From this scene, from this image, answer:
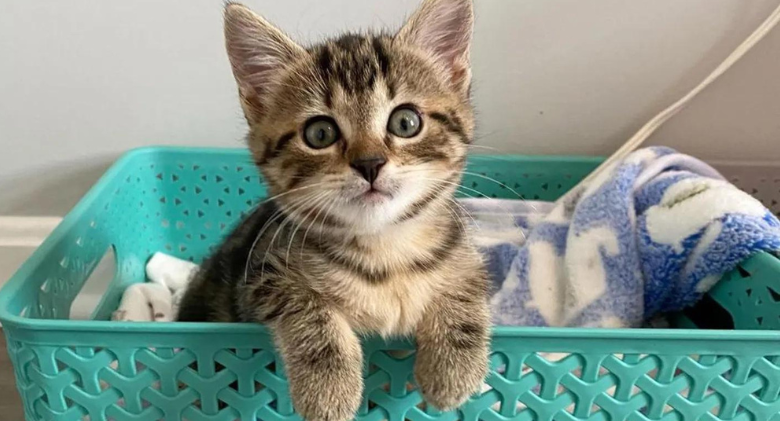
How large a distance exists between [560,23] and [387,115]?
72 cm

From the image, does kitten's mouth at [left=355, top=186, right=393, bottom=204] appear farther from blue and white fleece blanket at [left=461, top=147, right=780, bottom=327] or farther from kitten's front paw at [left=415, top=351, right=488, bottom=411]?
blue and white fleece blanket at [left=461, top=147, right=780, bottom=327]

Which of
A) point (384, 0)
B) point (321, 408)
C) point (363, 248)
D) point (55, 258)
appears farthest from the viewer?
point (384, 0)

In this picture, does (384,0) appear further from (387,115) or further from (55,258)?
(55,258)

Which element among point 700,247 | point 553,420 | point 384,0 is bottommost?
point 553,420

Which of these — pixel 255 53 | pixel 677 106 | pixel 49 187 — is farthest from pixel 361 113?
pixel 49 187

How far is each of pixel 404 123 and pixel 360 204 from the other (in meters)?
0.12

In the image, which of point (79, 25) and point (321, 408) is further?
point (79, 25)

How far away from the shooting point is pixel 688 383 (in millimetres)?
812

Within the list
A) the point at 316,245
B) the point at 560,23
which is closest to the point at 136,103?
the point at 316,245

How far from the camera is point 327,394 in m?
0.75

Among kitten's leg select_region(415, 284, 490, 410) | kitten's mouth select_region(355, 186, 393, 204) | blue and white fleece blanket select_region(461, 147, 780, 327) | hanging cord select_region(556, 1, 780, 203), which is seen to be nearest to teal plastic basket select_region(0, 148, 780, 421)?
kitten's leg select_region(415, 284, 490, 410)

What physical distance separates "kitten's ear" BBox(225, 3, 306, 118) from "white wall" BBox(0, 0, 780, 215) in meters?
0.50

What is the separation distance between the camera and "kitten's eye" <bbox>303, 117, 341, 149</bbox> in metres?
0.80

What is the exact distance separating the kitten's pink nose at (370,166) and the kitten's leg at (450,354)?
0.21 meters
